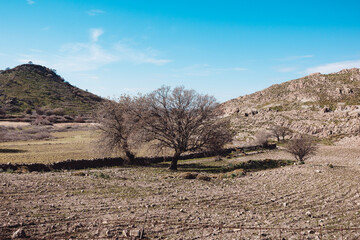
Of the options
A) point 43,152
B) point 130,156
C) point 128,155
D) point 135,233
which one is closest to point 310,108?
point 130,156

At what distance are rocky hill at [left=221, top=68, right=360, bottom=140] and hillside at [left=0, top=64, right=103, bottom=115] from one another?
9843cm

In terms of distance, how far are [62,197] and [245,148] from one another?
51171 millimetres

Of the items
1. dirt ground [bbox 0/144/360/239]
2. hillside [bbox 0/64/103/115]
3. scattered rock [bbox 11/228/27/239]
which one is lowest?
dirt ground [bbox 0/144/360/239]

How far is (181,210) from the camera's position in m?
13.5

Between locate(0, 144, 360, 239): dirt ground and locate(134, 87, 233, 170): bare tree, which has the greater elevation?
locate(134, 87, 233, 170): bare tree

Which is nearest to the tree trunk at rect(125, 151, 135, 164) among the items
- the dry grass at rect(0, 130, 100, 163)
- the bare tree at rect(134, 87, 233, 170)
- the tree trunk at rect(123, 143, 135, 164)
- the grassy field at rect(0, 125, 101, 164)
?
the tree trunk at rect(123, 143, 135, 164)

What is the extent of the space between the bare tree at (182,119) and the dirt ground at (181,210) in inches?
371

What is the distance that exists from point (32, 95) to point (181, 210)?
173 m

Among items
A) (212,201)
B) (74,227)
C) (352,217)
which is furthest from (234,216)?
(74,227)

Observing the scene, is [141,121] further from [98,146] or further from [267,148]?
[267,148]

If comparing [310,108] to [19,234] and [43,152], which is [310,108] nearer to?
[43,152]

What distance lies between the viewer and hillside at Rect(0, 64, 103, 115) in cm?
13500

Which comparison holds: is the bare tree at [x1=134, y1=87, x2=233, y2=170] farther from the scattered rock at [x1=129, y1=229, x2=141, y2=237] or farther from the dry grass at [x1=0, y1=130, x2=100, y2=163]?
the scattered rock at [x1=129, y1=229, x2=141, y2=237]

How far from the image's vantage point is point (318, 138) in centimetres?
7912
